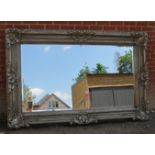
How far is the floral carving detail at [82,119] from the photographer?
10.5 ft

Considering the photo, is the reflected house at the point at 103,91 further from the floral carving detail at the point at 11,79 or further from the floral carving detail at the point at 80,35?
the floral carving detail at the point at 11,79

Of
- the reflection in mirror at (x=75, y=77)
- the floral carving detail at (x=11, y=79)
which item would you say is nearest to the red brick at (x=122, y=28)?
the reflection in mirror at (x=75, y=77)

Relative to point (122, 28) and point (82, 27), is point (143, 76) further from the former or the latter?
point (82, 27)

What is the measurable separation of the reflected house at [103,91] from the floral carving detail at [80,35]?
311mm

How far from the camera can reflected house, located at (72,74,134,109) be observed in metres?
3.21

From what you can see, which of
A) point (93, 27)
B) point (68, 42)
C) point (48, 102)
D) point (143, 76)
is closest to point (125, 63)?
point (143, 76)

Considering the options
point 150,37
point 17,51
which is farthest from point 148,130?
point 17,51

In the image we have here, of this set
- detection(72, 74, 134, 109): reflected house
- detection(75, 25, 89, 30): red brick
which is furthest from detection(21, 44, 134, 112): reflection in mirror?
detection(75, 25, 89, 30): red brick

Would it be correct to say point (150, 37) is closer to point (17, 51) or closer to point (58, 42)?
point (58, 42)

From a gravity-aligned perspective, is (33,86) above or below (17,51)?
below

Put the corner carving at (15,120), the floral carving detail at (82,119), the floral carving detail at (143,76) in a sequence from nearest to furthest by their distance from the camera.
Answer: the corner carving at (15,120), the floral carving detail at (82,119), the floral carving detail at (143,76)

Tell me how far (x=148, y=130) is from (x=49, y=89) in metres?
0.90

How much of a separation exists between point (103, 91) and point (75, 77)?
264 mm

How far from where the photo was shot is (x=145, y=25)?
11.2ft
